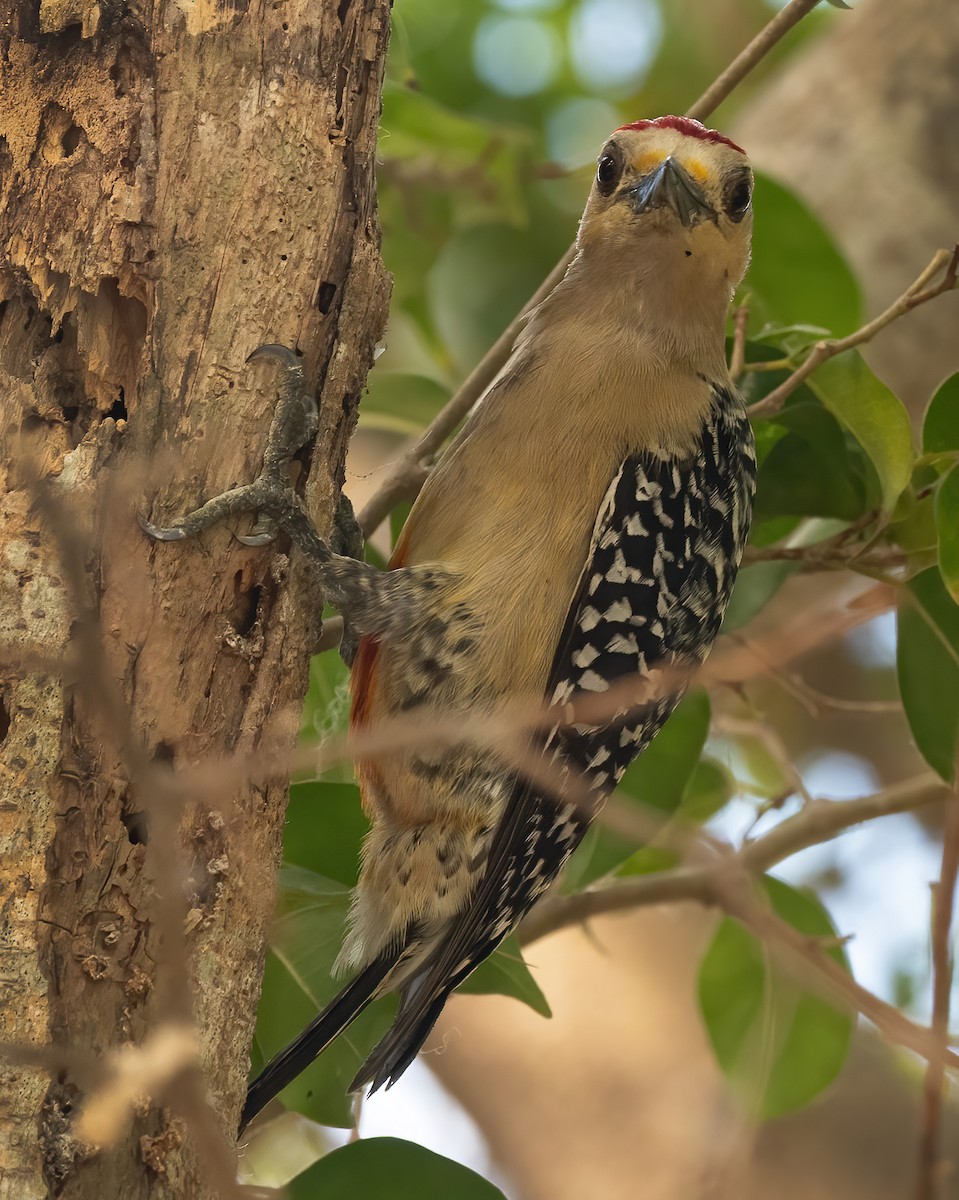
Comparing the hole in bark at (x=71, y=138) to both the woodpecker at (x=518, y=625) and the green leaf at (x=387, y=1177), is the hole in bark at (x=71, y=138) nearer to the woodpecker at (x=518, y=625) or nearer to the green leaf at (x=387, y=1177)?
the woodpecker at (x=518, y=625)

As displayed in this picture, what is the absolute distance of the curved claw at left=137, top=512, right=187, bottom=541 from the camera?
1.85 m

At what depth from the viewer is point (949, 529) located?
2.25 meters

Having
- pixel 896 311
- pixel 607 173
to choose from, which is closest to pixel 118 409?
pixel 896 311

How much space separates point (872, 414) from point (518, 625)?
73cm

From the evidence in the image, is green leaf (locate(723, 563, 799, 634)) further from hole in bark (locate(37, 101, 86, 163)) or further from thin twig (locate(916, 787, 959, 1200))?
thin twig (locate(916, 787, 959, 1200))

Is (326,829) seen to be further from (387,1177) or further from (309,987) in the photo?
(387,1177)

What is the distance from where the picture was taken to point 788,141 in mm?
4656

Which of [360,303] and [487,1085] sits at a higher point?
[360,303]

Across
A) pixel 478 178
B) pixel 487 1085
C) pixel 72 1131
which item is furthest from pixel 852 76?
pixel 72 1131

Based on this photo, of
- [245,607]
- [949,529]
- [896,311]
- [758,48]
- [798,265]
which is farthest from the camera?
[798,265]

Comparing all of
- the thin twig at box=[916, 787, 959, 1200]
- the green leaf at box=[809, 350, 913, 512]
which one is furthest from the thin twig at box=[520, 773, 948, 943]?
the thin twig at box=[916, 787, 959, 1200]

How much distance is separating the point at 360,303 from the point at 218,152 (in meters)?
0.29

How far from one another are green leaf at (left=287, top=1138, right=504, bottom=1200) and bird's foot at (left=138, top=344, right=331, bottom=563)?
868 mm

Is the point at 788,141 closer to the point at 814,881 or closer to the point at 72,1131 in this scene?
the point at 814,881
